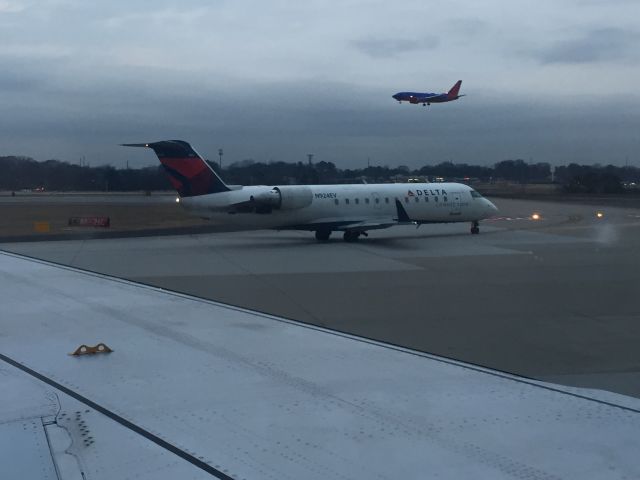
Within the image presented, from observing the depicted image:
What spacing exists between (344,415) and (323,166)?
77359 millimetres

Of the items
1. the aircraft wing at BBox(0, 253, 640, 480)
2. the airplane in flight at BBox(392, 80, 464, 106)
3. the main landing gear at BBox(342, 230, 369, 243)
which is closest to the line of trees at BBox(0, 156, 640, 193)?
the airplane in flight at BBox(392, 80, 464, 106)

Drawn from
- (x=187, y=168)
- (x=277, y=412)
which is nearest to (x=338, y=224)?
(x=187, y=168)

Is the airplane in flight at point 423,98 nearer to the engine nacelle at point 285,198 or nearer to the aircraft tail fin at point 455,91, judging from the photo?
the aircraft tail fin at point 455,91

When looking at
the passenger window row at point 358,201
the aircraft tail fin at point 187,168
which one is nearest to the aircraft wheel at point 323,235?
the passenger window row at point 358,201

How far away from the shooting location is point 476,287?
731 inches

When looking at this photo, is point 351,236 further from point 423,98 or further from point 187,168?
point 423,98

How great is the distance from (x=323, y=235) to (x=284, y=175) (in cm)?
4027

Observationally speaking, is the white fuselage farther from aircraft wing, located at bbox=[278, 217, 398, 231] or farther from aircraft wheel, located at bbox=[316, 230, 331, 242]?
aircraft wheel, located at bbox=[316, 230, 331, 242]

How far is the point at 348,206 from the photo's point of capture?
32.1 metres

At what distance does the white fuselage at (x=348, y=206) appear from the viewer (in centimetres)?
3056

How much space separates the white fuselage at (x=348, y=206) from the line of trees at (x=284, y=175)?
103 ft

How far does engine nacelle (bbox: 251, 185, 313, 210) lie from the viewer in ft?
99.8

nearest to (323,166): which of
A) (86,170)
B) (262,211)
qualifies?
(262,211)

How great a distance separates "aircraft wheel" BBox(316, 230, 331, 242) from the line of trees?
3173cm
